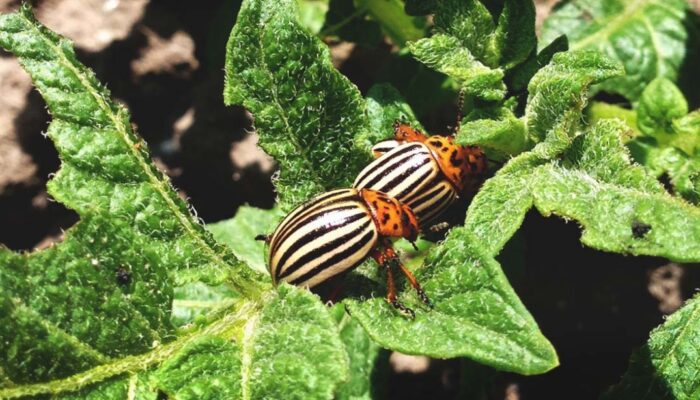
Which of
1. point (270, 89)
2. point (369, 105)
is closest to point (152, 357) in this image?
point (270, 89)

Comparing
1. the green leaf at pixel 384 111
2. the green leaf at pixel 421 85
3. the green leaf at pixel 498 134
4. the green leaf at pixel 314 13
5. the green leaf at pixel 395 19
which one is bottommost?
the green leaf at pixel 498 134

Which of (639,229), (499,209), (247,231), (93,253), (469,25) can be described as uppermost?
(247,231)

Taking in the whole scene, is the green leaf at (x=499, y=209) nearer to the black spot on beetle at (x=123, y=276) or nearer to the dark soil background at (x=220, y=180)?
the dark soil background at (x=220, y=180)

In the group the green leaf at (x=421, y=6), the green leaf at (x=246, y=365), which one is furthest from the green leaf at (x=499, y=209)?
the green leaf at (x=421, y=6)

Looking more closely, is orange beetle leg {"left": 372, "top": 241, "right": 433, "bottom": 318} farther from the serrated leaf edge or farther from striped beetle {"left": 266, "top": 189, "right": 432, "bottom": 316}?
the serrated leaf edge

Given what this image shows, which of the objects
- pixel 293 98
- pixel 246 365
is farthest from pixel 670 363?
pixel 293 98

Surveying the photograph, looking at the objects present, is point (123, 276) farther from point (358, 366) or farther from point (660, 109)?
point (660, 109)

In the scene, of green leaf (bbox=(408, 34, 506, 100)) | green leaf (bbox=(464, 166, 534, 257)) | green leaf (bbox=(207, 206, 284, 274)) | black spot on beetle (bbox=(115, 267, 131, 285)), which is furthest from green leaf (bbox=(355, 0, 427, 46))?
black spot on beetle (bbox=(115, 267, 131, 285))
